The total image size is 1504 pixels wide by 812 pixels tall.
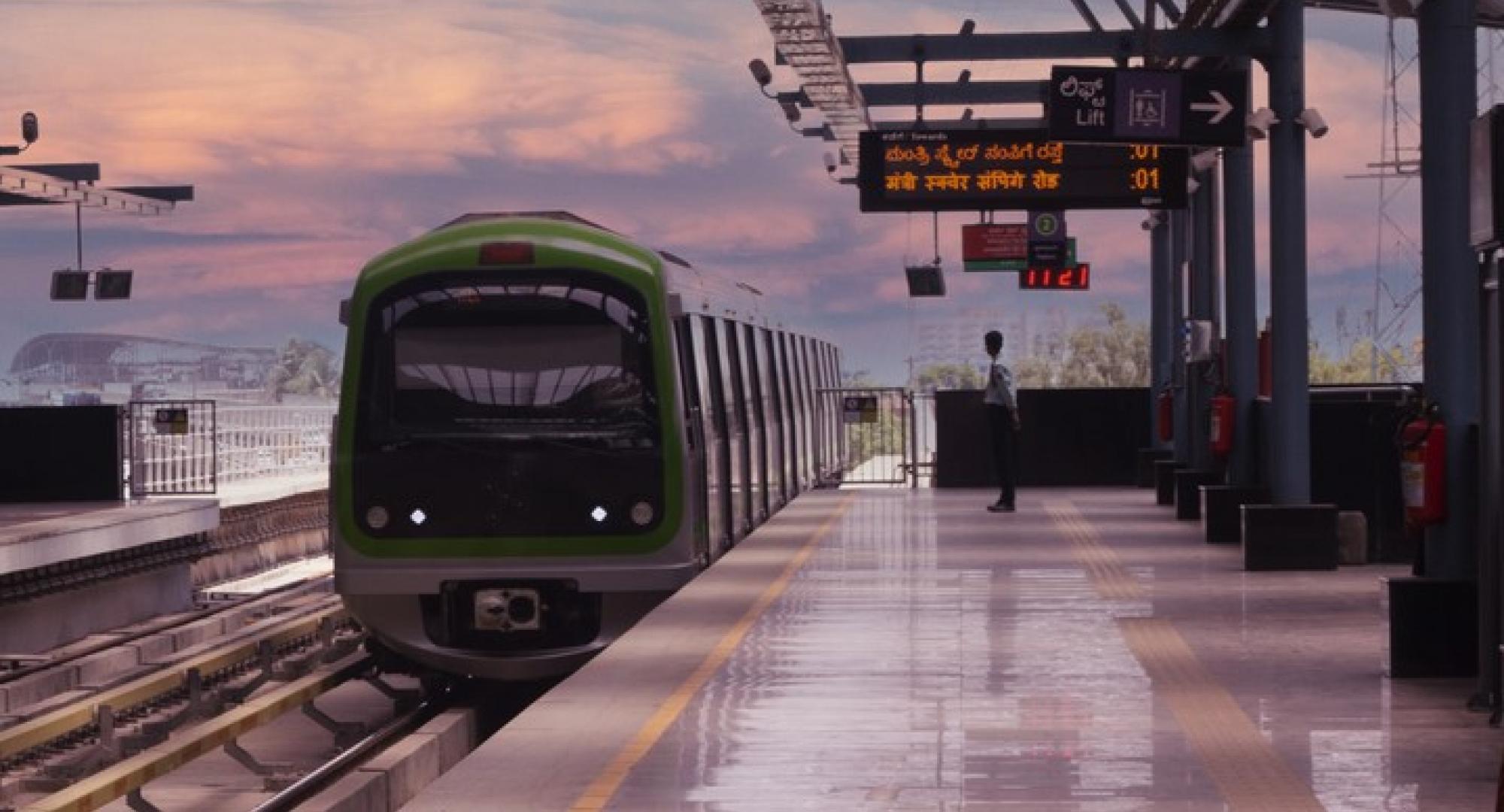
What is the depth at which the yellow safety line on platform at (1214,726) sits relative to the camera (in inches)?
374

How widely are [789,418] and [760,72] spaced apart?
395 centimetres

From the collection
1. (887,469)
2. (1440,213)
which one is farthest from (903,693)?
(887,469)

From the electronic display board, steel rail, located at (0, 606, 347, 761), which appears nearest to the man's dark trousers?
the electronic display board

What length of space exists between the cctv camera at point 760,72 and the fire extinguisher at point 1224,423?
825cm

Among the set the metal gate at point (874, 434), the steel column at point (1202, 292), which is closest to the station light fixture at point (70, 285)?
the metal gate at point (874, 434)

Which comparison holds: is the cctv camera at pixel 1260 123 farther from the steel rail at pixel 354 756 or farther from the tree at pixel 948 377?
the tree at pixel 948 377

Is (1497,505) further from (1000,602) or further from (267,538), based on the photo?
(267,538)

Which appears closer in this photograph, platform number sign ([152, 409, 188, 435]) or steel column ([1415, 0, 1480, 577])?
steel column ([1415, 0, 1480, 577])

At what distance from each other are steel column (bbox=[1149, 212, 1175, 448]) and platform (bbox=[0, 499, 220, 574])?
11.9 metres

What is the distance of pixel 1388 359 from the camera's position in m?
42.3

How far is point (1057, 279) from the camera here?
39.7 m

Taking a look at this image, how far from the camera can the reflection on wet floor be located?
31.9ft

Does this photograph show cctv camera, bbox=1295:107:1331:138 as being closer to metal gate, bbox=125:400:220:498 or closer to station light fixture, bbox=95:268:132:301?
metal gate, bbox=125:400:220:498

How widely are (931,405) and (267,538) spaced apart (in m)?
9.71
